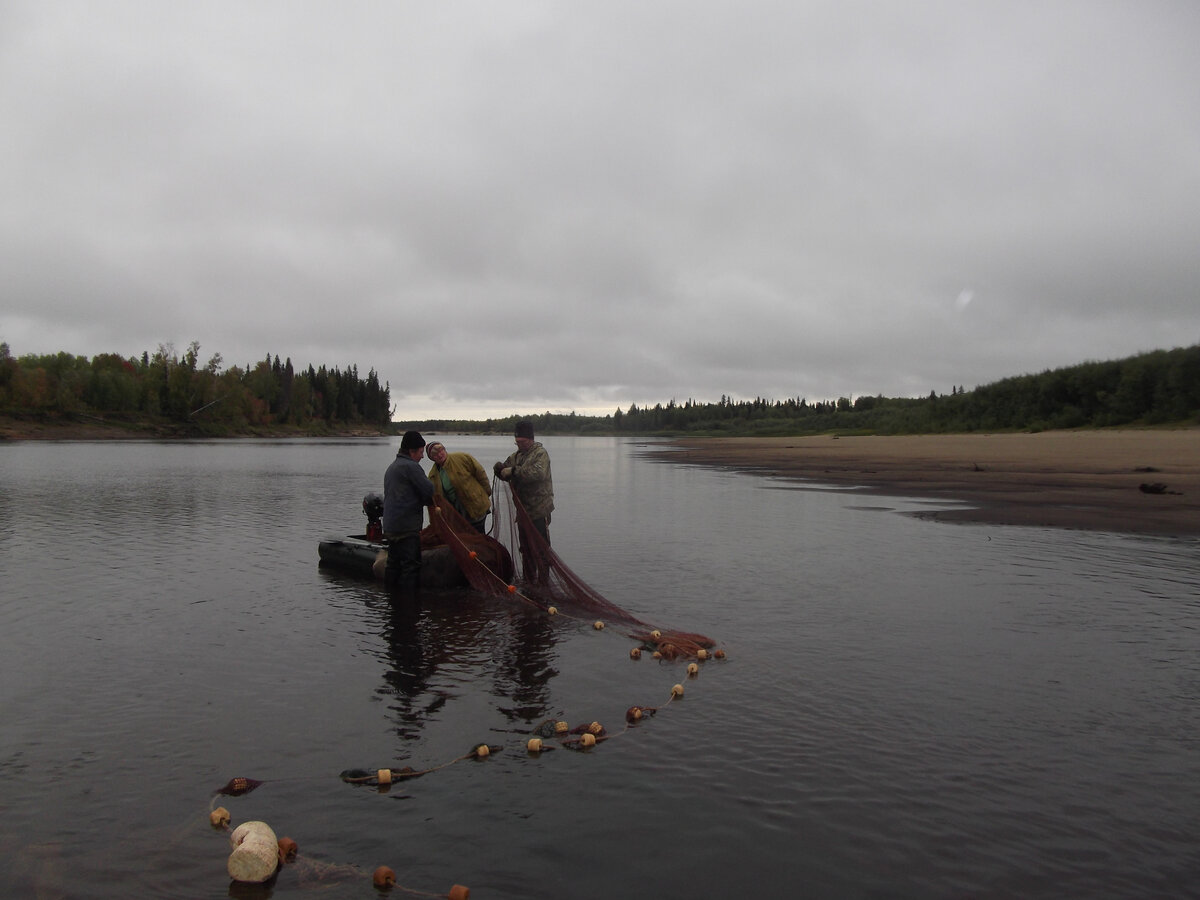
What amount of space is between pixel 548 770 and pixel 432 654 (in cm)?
363

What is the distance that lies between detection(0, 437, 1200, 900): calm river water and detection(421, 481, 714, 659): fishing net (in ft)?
1.67

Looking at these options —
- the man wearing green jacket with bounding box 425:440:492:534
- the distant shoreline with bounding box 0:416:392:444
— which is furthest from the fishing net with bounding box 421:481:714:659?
the distant shoreline with bounding box 0:416:392:444

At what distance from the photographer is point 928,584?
1323 cm

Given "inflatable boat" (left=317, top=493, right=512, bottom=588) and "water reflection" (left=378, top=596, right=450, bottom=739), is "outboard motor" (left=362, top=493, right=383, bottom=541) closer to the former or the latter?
"inflatable boat" (left=317, top=493, right=512, bottom=588)

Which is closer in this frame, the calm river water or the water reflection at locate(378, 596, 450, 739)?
the calm river water

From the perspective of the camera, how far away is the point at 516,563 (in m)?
13.4

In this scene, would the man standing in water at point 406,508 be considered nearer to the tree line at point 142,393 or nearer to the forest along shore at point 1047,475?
the forest along shore at point 1047,475

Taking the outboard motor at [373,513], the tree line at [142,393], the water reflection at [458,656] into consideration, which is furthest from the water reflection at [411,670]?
the tree line at [142,393]

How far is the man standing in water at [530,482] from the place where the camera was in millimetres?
12562

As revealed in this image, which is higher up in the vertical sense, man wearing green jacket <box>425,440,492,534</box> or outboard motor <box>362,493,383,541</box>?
man wearing green jacket <box>425,440,492,534</box>

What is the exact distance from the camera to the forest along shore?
68.5ft

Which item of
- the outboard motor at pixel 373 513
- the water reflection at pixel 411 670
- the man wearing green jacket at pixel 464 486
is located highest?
the man wearing green jacket at pixel 464 486

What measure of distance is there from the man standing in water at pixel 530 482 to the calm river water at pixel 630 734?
116cm

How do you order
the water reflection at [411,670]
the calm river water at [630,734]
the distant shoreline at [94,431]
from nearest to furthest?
the calm river water at [630,734] → the water reflection at [411,670] → the distant shoreline at [94,431]
